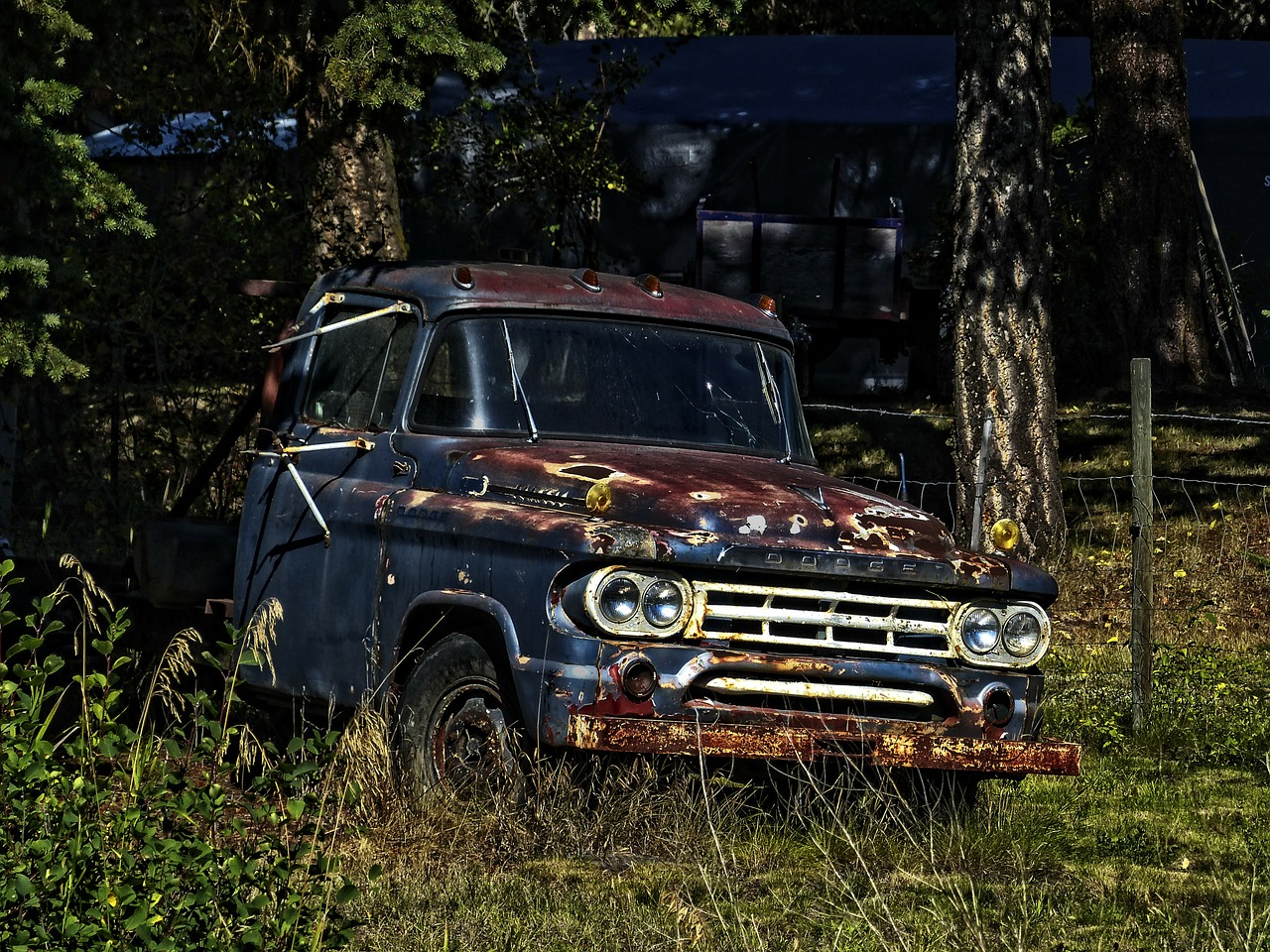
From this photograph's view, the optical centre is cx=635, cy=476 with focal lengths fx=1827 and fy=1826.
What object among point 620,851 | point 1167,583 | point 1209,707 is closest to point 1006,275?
point 1167,583

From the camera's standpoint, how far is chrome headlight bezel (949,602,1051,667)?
610 cm

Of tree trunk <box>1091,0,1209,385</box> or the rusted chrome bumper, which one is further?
tree trunk <box>1091,0,1209,385</box>

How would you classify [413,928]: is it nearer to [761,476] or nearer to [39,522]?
[761,476]

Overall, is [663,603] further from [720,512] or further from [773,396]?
[773,396]

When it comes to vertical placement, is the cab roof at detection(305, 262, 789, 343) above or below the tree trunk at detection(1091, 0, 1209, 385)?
below

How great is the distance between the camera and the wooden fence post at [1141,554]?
819cm

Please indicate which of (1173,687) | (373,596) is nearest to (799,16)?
(1173,687)

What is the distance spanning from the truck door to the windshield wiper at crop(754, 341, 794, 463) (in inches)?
56.2

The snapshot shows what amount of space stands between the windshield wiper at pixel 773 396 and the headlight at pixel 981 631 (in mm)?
1309

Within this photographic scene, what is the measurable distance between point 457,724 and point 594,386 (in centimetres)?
147

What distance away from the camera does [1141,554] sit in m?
8.21

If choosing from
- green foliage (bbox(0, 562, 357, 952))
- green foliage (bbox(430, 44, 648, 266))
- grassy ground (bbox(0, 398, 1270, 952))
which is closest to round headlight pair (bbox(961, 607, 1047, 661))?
grassy ground (bbox(0, 398, 1270, 952))

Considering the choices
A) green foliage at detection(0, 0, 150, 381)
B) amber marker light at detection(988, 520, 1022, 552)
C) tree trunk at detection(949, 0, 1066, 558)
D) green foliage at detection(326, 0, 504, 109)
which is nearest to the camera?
amber marker light at detection(988, 520, 1022, 552)

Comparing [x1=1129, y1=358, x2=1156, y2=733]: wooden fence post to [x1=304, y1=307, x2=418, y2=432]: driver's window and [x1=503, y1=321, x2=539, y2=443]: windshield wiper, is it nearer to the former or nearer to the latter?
[x1=503, y1=321, x2=539, y2=443]: windshield wiper
